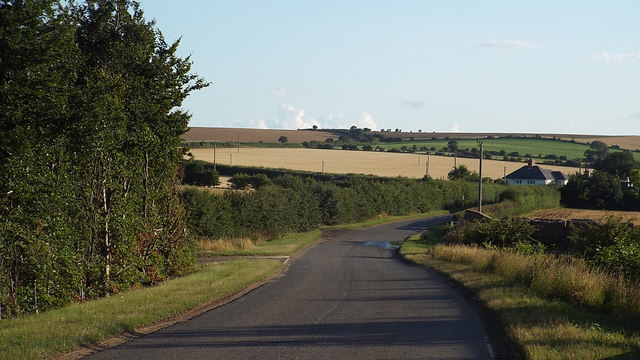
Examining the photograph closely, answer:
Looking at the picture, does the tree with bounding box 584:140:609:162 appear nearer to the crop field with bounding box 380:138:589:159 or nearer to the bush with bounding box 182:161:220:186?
the crop field with bounding box 380:138:589:159

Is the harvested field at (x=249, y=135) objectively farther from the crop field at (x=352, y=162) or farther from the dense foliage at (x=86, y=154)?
the dense foliage at (x=86, y=154)

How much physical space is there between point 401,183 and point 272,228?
37321mm

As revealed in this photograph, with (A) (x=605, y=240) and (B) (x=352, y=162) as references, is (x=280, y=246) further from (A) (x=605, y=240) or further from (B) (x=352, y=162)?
(B) (x=352, y=162)

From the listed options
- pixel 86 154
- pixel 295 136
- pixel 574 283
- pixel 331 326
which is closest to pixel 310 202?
pixel 86 154

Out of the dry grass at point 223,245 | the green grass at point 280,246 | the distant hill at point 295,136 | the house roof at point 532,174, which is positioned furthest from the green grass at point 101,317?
the house roof at point 532,174

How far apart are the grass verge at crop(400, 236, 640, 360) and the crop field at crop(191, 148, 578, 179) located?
8620cm

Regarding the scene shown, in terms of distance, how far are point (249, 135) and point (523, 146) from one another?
63.1m

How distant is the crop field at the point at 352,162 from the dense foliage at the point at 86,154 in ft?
257

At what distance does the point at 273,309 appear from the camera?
55.5 feet

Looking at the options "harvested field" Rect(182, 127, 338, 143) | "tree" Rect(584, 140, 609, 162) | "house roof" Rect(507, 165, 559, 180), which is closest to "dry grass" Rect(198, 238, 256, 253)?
"house roof" Rect(507, 165, 559, 180)

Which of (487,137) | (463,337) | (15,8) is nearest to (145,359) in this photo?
(463,337)

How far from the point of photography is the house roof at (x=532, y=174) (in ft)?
387

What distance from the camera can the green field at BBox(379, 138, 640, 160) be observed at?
519 feet

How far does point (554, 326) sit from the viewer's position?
13.1 m
